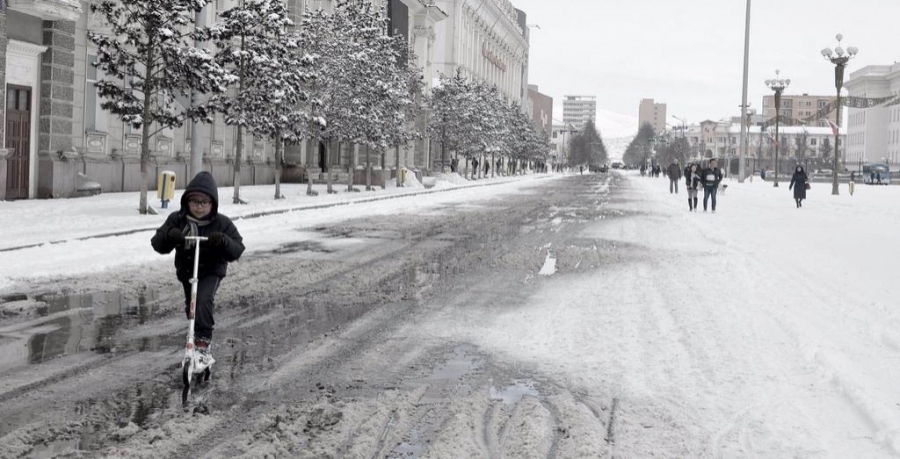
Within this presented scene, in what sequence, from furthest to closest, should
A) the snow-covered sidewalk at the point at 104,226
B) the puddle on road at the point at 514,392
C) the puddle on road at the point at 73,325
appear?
the snow-covered sidewalk at the point at 104,226
the puddle on road at the point at 73,325
the puddle on road at the point at 514,392

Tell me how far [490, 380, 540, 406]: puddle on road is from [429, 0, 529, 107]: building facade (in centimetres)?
5880

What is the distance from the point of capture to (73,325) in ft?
26.3

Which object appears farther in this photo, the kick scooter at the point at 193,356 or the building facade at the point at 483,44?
the building facade at the point at 483,44

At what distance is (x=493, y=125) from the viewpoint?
6831 centimetres

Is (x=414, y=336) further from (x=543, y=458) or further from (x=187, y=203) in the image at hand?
(x=543, y=458)

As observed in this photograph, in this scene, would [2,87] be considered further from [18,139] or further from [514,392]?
[514,392]

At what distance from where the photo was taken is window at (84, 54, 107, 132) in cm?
2725

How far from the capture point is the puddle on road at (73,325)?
6.99m

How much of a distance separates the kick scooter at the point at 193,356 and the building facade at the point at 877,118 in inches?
5996

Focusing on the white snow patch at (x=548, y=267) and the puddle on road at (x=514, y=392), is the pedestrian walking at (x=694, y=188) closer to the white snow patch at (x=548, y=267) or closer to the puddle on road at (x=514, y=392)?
the white snow patch at (x=548, y=267)

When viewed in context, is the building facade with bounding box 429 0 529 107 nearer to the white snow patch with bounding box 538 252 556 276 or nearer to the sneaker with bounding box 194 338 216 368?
the white snow patch with bounding box 538 252 556 276

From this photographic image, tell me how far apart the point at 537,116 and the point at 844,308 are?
173 m

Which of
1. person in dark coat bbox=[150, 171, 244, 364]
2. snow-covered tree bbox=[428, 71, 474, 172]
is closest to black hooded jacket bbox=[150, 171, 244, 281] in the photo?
person in dark coat bbox=[150, 171, 244, 364]

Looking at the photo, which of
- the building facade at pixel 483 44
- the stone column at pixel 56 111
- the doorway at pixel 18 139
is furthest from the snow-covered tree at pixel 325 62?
the building facade at pixel 483 44
